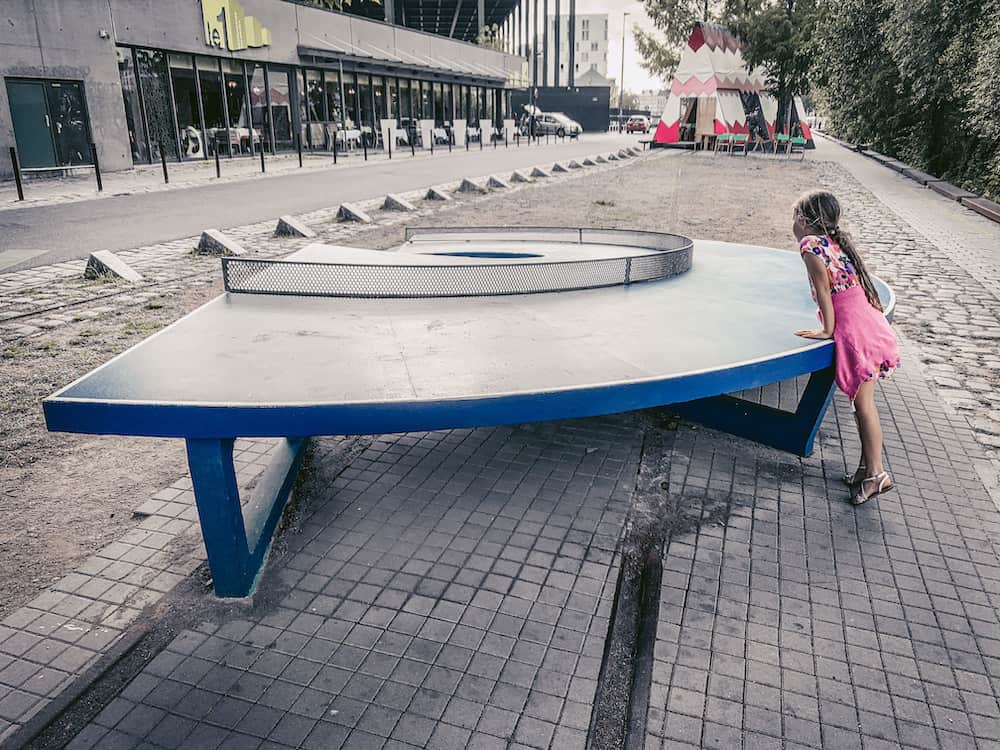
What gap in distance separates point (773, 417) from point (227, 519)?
10.2 feet

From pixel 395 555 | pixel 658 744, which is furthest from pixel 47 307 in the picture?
pixel 658 744

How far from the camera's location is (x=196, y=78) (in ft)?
74.0

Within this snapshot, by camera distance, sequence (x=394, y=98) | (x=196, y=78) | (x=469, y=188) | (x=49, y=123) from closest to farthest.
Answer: (x=469, y=188) → (x=49, y=123) → (x=196, y=78) → (x=394, y=98)

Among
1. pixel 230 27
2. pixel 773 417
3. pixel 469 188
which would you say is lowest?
pixel 773 417

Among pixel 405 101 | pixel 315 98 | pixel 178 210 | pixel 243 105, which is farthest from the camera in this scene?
pixel 405 101

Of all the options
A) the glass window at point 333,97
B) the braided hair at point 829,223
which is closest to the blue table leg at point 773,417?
the braided hair at point 829,223

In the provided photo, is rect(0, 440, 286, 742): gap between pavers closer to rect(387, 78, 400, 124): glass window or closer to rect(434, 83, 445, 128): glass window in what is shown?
rect(387, 78, 400, 124): glass window

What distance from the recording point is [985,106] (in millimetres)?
14102

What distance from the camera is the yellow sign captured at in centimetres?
2253

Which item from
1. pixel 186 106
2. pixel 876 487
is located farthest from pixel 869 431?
pixel 186 106

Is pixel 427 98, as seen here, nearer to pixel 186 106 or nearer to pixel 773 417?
pixel 186 106

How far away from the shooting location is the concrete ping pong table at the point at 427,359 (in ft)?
8.75

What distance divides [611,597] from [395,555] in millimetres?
984

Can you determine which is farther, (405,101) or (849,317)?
(405,101)
